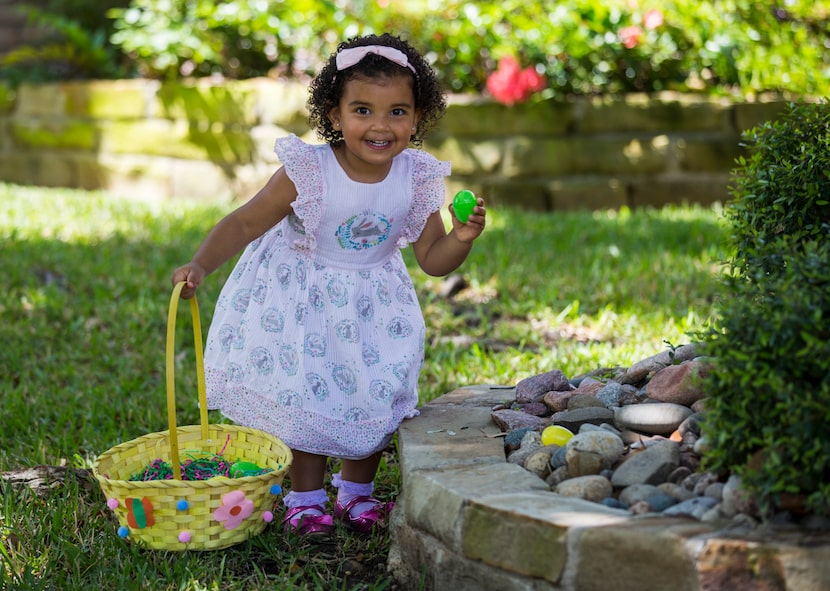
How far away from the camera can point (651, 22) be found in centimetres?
631

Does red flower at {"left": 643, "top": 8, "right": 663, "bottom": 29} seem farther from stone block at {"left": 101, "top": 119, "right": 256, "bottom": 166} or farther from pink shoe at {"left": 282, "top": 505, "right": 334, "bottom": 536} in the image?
pink shoe at {"left": 282, "top": 505, "right": 334, "bottom": 536}

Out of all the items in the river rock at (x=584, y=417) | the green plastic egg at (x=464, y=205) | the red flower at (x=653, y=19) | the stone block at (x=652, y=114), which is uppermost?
the red flower at (x=653, y=19)

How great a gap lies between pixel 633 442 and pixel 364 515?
73 centimetres

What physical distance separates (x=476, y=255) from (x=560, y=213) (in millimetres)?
1356

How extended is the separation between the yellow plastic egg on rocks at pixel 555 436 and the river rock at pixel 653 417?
135mm

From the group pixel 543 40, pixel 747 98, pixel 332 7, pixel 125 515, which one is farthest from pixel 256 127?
pixel 125 515

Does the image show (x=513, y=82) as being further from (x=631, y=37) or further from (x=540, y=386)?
(x=540, y=386)

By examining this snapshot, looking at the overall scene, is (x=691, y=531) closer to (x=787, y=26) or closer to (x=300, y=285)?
(x=300, y=285)

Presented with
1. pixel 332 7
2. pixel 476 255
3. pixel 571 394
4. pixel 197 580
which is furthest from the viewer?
pixel 332 7

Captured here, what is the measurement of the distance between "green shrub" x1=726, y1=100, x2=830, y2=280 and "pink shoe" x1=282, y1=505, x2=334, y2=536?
1.20 m

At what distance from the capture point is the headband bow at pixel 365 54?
252cm

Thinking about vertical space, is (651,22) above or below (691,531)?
above

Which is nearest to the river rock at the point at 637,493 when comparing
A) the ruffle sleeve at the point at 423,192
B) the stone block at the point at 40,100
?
the ruffle sleeve at the point at 423,192

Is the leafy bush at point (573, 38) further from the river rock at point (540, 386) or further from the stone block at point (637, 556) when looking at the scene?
the stone block at point (637, 556)
